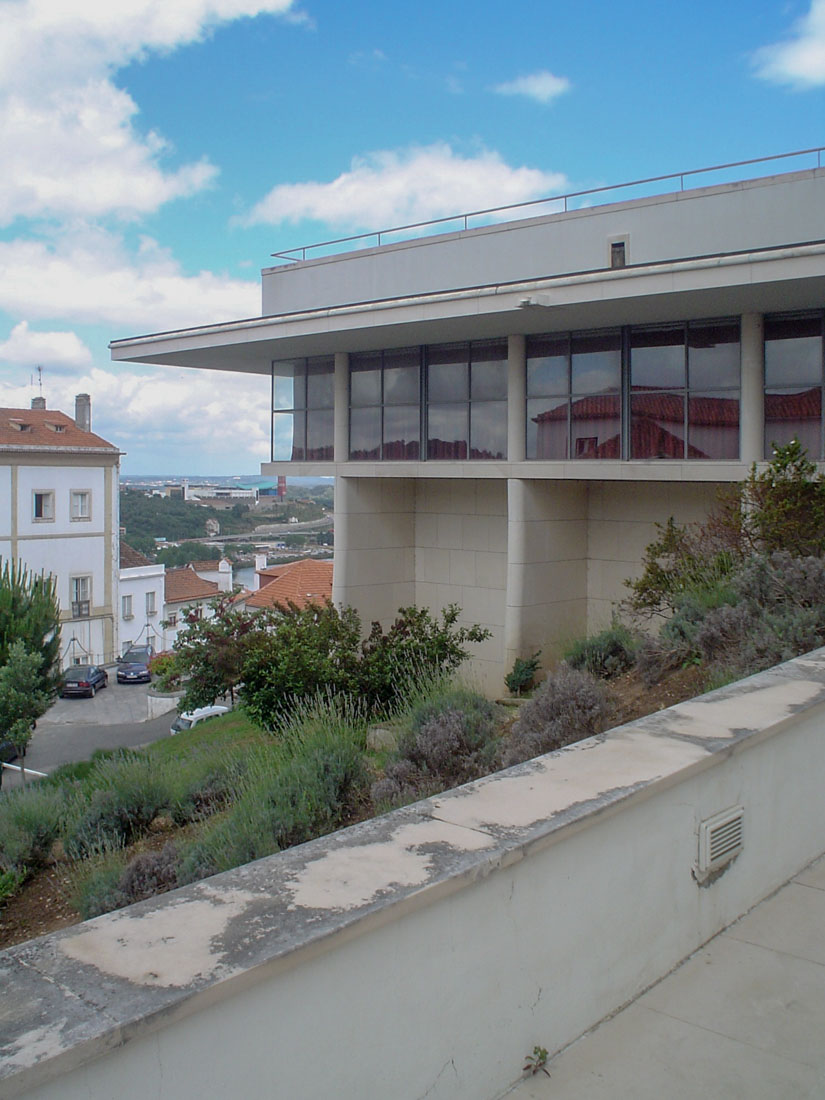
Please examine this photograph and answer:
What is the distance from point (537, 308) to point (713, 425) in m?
4.05

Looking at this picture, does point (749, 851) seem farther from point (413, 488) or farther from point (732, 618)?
point (413, 488)

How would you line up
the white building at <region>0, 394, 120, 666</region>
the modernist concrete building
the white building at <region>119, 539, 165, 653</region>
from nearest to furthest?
the modernist concrete building → the white building at <region>0, 394, 120, 666</region> → the white building at <region>119, 539, 165, 653</region>

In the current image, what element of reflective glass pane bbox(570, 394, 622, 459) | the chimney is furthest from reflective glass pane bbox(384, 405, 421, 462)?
the chimney

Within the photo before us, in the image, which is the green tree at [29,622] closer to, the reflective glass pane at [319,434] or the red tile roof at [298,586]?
the red tile roof at [298,586]

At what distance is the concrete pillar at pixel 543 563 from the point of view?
21.0 metres

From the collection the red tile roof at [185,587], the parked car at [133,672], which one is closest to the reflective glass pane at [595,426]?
the parked car at [133,672]

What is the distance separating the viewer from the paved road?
3200cm

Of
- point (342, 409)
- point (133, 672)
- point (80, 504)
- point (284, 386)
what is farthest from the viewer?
point (80, 504)

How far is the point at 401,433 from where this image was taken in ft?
Result: 75.3

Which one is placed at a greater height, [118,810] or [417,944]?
[417,944]

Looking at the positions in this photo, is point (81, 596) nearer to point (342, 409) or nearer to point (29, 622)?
point (29, 622)

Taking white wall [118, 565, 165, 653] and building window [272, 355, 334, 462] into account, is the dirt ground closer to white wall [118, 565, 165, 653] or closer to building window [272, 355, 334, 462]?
building window [272, 355, 334, 462]

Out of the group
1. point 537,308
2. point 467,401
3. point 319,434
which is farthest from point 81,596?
point 537,308

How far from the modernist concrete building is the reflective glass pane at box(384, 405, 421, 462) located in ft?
0.14
